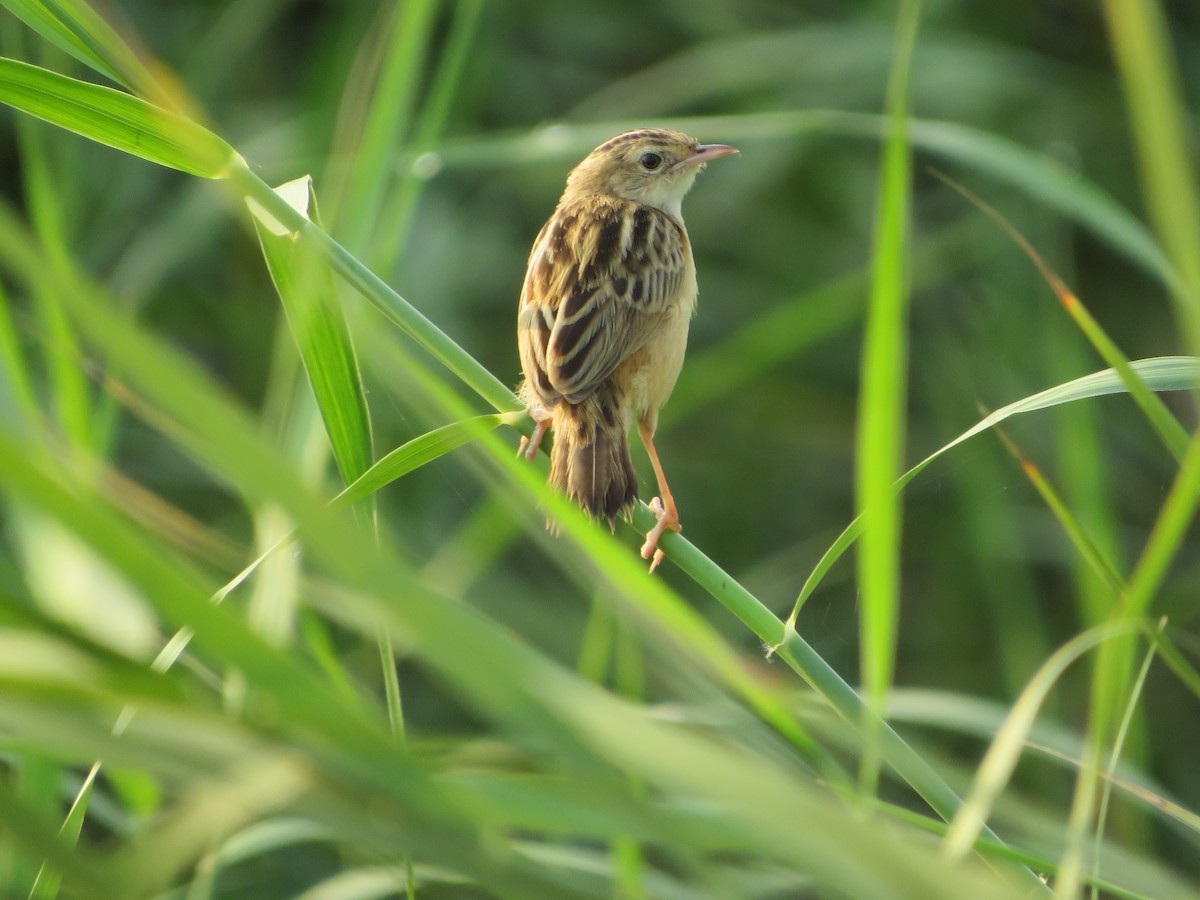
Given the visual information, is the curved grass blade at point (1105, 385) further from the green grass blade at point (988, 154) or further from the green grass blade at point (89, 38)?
the green grass blade at point (89, 38)

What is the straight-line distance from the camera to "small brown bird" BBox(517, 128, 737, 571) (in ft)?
9.03

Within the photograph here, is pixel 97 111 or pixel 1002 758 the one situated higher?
pixel 97 111

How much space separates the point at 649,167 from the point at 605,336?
1.21 metres

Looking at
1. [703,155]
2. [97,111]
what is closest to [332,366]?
[97,111]

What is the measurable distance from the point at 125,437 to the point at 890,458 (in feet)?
14.9

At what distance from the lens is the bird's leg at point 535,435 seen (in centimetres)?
281

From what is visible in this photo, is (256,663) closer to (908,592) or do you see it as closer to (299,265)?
(299,265)

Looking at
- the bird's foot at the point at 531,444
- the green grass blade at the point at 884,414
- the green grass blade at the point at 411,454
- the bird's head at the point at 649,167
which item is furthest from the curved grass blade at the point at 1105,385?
the bird's head at the point at 649,167

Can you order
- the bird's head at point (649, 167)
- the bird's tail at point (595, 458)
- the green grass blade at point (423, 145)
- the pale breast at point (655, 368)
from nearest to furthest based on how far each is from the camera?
the bird's tail at point (595, 458) < the green grass blade at point (423, 145) < the pale breast at point (655, 368) < the bird's head at point (649, 167)

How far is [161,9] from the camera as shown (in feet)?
18.8

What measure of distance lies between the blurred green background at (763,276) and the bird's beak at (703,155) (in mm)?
567

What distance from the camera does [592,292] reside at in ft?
10.8

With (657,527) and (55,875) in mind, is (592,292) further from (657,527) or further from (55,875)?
(55,875)

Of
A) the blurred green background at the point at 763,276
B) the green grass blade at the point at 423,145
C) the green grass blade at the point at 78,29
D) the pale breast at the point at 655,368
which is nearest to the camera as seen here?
the green grass blade at the point at 78,29
